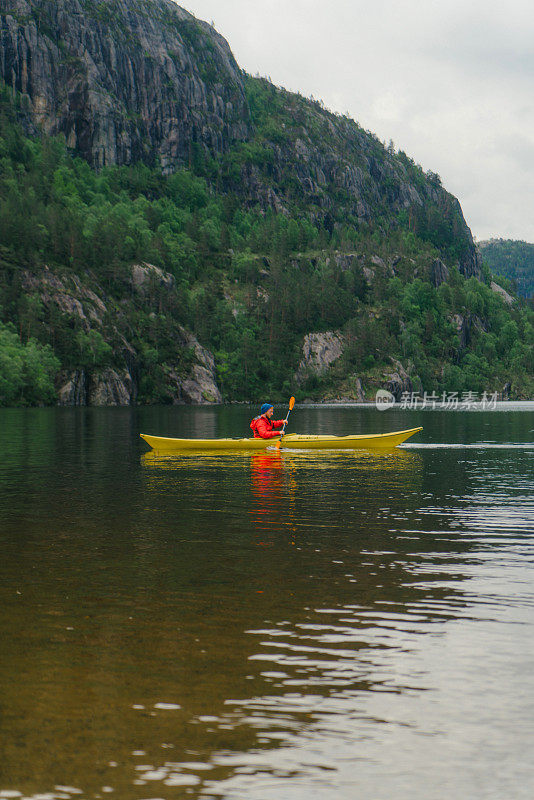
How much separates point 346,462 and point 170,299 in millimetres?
163327

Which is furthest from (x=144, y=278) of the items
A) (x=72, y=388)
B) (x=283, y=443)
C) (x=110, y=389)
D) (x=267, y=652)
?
(x=267, y=652)

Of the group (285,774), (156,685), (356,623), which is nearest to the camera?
(285,774)

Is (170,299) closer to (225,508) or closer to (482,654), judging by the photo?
(225,508)

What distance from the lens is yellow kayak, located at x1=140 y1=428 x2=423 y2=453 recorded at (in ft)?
137

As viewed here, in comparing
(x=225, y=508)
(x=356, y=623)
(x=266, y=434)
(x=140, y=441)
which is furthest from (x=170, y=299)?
(x=356, y=623)

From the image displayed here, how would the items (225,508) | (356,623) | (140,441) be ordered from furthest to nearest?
(140,441) → (225,508) → (356,623)

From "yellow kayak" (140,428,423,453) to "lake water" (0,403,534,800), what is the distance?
17.1 meters

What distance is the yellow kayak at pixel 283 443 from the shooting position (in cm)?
4188

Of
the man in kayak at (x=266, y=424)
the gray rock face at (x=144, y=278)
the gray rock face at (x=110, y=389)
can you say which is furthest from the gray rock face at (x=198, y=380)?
the man in kayak at (x=266, y=424)

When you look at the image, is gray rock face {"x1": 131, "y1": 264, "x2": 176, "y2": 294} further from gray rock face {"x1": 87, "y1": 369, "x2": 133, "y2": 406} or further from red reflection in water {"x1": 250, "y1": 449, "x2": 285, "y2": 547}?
red reflection in water {"x1": 250, "y1": 449, "x2": 285, "y2": 547}

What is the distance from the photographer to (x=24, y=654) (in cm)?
1041

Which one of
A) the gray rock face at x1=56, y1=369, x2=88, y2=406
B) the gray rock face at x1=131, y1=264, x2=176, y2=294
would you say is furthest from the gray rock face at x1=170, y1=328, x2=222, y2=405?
the gray rock face at x1=56, y1=369, x2=88, y2=406

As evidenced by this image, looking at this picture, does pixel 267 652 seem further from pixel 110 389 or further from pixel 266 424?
pixel 110 389

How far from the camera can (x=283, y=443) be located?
4162cm
